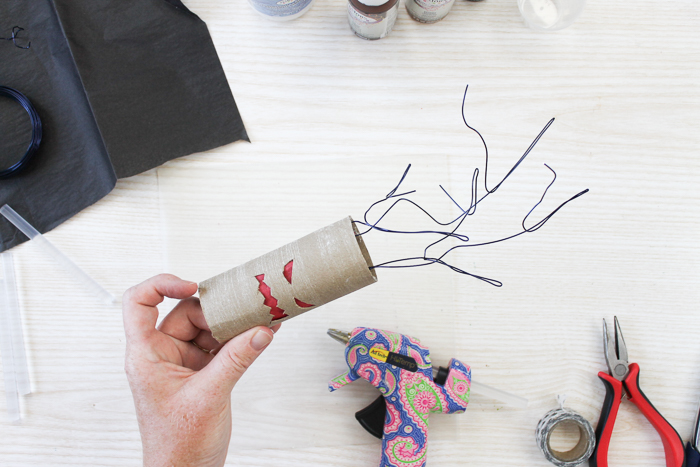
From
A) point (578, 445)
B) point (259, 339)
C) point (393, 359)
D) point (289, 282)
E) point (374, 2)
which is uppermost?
point (374, 2)

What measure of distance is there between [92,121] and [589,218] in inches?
36.9

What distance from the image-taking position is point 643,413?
78 cm

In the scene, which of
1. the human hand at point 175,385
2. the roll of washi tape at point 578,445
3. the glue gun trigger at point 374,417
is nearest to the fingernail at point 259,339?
the human hand at point 175,385

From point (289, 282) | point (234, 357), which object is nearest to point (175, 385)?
point (234, 357)

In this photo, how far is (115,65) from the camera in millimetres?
827

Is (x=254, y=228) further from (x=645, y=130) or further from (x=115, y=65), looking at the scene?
(x=645, y=130)

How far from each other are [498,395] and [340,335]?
299mm

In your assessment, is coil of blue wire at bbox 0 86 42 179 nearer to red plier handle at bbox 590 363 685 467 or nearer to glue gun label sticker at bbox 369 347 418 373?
glue gun label sticker at bbox 369 347 418 373

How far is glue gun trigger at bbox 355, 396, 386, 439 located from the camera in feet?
2.52

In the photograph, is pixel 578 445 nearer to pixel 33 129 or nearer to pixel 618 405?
pixel 618 405

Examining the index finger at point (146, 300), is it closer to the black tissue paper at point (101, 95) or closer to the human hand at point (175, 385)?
the human hand at point (175, 385)

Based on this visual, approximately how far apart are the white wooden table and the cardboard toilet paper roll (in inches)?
9.5

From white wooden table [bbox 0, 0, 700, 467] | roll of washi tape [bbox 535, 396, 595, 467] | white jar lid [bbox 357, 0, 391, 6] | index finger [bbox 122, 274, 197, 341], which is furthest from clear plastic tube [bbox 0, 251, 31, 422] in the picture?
roll of washi tape [bbox 535, 396, 595, 467]

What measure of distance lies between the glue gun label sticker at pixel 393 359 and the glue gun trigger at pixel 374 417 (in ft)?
0.29
